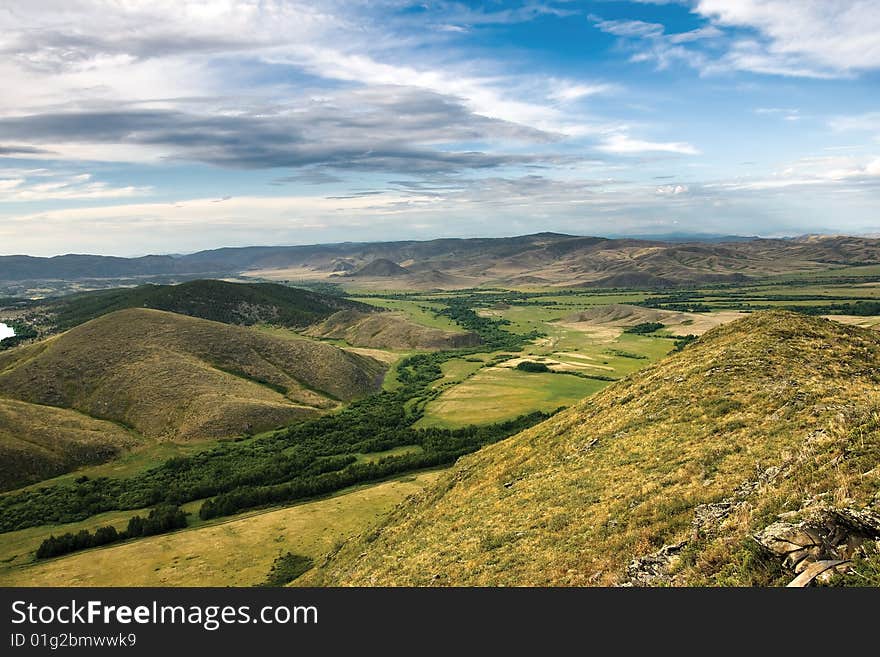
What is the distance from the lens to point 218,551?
67.1 m

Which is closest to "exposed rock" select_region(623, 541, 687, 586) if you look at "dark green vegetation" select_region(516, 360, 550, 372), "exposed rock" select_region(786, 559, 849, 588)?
"exposed rock" select_region(786, 559, 849, 588)

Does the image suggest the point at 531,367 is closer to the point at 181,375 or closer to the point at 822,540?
the point at 181,375

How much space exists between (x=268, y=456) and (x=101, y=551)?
40.2 metres

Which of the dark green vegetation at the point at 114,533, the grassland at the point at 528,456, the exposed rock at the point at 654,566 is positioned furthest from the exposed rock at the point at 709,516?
the dark green vegetation at the point at 114,533

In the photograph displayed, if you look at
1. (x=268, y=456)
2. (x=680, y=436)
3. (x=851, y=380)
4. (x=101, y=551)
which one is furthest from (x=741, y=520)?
(x=268, y=456)

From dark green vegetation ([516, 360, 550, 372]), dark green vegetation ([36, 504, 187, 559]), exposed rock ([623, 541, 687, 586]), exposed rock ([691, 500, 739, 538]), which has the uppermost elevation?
exposed rock ([691, 500, 739, 538])

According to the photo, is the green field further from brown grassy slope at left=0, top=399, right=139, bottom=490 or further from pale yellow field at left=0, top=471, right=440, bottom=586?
brown grassy slope at left=0, top=399, right=139, bottom=490

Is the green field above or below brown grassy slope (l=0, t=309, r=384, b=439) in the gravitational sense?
below

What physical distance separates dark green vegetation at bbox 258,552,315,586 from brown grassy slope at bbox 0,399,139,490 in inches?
2623

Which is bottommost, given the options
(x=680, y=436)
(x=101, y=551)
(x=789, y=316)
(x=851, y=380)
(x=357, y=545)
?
(x=101, y=551)

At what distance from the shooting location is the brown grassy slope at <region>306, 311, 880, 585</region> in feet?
66.7

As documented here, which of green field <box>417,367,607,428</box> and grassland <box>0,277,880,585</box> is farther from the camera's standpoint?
green field <box>417,367,607,428</box>

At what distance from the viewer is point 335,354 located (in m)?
184

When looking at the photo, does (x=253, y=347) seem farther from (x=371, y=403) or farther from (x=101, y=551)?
(x=101, y=551)
